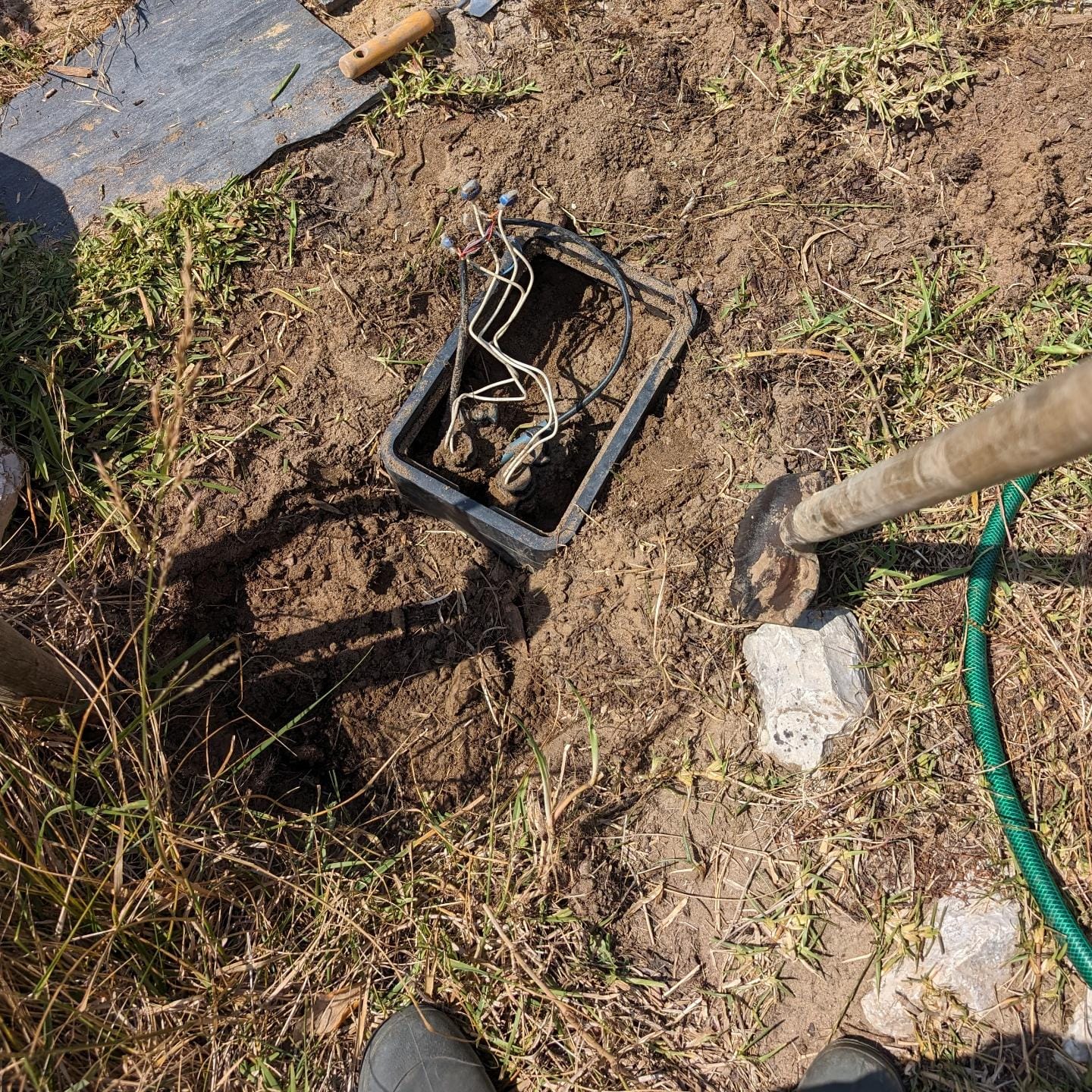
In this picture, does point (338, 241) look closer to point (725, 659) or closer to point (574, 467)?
point (574, 467)

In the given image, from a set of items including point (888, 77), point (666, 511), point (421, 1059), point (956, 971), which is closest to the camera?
point (421, 1059)

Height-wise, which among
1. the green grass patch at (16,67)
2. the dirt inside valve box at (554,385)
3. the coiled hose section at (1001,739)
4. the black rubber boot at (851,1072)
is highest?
the green grass patch at (16,67)

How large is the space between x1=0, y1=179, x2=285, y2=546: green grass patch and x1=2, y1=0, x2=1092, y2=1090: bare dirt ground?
0.15 meters

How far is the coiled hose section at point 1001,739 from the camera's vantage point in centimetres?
188

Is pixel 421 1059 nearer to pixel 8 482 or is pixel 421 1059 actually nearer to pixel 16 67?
pixel 8 482

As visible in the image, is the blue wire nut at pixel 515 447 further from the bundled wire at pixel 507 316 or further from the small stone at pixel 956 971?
the small stone at pixel 956 971

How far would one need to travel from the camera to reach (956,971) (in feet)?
6.21

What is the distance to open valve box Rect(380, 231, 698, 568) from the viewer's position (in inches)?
81.2

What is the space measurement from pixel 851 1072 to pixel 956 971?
1.11 ft

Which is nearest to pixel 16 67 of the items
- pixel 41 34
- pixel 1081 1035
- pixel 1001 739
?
pixel 41 34

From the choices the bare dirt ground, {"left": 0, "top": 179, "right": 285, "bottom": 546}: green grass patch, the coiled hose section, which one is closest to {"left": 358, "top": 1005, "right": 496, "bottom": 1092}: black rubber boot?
the bare dirt ground

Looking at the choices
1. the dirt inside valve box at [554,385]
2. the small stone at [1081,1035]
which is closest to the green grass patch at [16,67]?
the dirt inside valve box at [554,385]

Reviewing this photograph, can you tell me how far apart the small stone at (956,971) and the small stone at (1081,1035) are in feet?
0.57

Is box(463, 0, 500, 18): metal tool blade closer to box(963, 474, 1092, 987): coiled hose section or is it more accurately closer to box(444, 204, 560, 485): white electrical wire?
box(444, 204, 560, 485): white electrical wire
